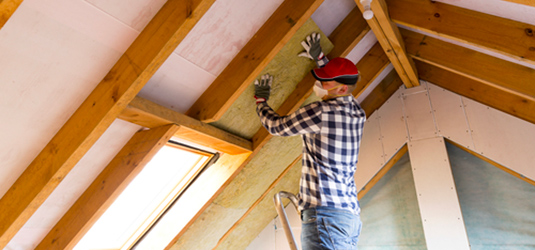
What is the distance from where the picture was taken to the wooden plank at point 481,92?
2.76 metres

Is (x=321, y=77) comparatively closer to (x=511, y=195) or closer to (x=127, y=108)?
(x=127, y=108)

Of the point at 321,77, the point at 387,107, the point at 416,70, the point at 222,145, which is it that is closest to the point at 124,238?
the point at 222,145

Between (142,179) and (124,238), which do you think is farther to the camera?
(124,238)

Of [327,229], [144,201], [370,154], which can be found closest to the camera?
[327,229]

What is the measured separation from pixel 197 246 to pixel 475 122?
261 cm

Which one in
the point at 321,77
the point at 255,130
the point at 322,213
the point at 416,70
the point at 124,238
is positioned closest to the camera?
the point at 322,213

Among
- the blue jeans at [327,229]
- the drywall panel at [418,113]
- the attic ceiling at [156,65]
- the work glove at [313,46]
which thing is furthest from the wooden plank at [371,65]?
the blue jeans at [327,229]

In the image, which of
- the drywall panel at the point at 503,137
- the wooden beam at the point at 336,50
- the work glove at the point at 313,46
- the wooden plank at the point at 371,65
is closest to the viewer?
the work glove at the point at 313,46

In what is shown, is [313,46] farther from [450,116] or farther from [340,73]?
[450,116]

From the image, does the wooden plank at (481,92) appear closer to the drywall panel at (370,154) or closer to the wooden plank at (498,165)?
the wooden plank at (498,165)

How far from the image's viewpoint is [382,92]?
347 centimetres

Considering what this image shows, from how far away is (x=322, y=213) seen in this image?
1.62 metres

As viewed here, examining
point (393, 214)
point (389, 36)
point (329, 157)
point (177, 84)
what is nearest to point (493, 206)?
point (393, 214)

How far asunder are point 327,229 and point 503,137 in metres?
2.13
